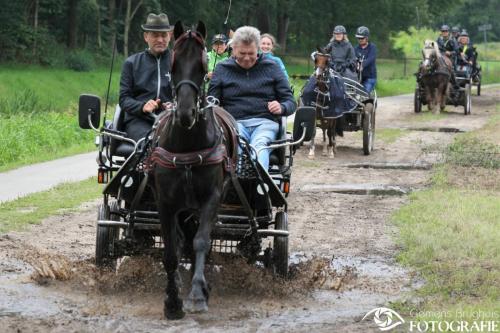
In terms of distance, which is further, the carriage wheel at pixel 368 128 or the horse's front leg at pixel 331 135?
the carriage wheel at pixel 368 128

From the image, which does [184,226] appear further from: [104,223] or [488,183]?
[488,183]

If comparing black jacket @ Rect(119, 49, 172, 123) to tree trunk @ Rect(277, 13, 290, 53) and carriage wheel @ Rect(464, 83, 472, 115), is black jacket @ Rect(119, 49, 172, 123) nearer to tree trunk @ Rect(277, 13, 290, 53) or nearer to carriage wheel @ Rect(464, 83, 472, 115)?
carriage wheel @ Rect(464, 83, 472, 115)

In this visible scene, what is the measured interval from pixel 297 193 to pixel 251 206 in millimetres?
5885

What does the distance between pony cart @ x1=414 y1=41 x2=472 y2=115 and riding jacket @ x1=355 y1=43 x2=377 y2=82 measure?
637 centimetres

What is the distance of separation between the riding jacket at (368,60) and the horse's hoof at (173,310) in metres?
14.8

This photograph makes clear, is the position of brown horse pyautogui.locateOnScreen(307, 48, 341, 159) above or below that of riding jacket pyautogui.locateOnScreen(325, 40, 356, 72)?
below

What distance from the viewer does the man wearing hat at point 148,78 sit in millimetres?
9336

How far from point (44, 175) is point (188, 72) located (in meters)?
10.3

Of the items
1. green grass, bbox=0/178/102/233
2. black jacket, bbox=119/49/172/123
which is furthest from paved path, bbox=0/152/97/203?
black jacket, bbox=119/49/172/123

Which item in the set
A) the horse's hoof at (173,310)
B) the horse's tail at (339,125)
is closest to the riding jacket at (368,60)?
the horse's tail at (339,125)

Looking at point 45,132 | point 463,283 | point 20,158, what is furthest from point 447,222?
point 45,132

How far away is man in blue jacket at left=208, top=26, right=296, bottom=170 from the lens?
363 inches

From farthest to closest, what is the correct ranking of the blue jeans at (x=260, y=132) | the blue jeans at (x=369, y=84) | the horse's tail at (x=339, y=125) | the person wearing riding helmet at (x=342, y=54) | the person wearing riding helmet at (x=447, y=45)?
the person wearing riding helmet at (x=447, y=45)
the blue jeans at (x=369, y=84)
the person wearing riding helmet at (x=342, y=54)
the horse's tail at (x=339, y=125)
the blue jeans at (x=260, y=132)

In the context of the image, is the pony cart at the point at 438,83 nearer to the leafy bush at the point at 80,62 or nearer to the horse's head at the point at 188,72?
the leafy bush at the point at 80,62
